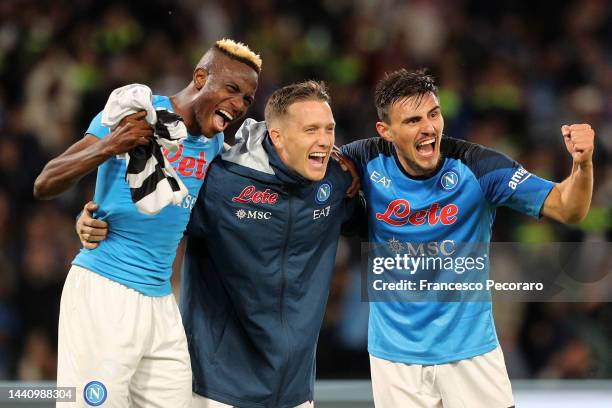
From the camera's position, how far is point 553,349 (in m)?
6.36

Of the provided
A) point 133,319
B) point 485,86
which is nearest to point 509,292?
point 485,86

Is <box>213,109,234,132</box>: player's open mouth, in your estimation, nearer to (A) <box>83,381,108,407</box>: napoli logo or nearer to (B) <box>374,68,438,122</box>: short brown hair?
(B) <box>374,68,438,122</box>: short brown hair

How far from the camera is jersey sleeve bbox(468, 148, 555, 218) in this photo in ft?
12.9

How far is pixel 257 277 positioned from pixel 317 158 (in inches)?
21.3

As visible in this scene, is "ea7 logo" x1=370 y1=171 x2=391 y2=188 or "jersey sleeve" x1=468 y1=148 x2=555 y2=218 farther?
"ea7 logo" x1=370 y1=171 x2=391 y2=188

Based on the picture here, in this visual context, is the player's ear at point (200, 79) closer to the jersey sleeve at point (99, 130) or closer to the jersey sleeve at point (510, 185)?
the jersey sleeve at point (99, 130)

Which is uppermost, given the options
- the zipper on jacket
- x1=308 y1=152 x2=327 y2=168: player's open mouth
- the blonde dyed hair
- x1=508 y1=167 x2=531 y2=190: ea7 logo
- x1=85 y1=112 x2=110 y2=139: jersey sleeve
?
the blonde dyed hair

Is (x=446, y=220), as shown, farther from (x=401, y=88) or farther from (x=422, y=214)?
(x=401, y=88)

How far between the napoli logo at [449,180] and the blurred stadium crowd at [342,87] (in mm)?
2387

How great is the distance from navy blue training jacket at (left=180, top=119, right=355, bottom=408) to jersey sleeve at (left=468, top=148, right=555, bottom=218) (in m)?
0.64

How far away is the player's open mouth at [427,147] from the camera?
400 centimetres

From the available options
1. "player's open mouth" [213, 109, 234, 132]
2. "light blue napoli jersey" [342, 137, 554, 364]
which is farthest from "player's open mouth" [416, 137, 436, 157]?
"player's open mouth" [213, 109, 234, 132]

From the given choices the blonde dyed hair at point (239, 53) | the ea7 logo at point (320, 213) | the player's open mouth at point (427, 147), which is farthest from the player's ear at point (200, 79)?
the player's open mouth at point (427, 147)

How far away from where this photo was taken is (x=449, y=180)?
4043mm
